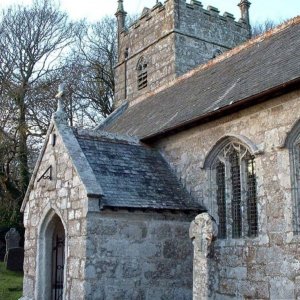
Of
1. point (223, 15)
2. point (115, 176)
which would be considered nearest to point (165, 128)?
point (115, 176)

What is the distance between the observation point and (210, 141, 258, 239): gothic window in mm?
9891

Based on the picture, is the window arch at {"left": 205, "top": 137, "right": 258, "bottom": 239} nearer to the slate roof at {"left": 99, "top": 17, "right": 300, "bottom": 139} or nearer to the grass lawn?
the slate roof at {"left": 99, "top": 17, "right": 300, "bottom": 139}

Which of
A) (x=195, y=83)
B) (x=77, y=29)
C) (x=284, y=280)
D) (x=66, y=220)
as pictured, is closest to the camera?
(x=284, y=280)

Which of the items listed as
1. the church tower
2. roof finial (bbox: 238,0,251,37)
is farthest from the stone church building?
roof finial (bbox: 238,0,251,37)

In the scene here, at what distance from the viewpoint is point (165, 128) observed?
11953 mm

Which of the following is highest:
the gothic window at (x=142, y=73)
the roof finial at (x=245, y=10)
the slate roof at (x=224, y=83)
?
the roof finial at (x=245, y=10)

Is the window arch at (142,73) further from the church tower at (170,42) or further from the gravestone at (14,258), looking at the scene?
the gravestone at (14,258)

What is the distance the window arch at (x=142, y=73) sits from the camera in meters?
20.4

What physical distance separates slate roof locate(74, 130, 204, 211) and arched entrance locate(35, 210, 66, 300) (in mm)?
1699

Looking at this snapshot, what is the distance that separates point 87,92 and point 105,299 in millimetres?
18985

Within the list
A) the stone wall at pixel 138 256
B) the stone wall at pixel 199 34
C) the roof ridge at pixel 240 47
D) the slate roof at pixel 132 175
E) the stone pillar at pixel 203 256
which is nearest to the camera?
the stone pillar at pixel 203 256

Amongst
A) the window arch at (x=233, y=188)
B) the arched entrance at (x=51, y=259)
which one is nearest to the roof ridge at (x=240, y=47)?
the window arch at (x=233, y=188)

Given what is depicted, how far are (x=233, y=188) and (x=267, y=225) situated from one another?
1531mm

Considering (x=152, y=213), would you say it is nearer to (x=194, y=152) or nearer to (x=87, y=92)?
(x=194, y=152)
